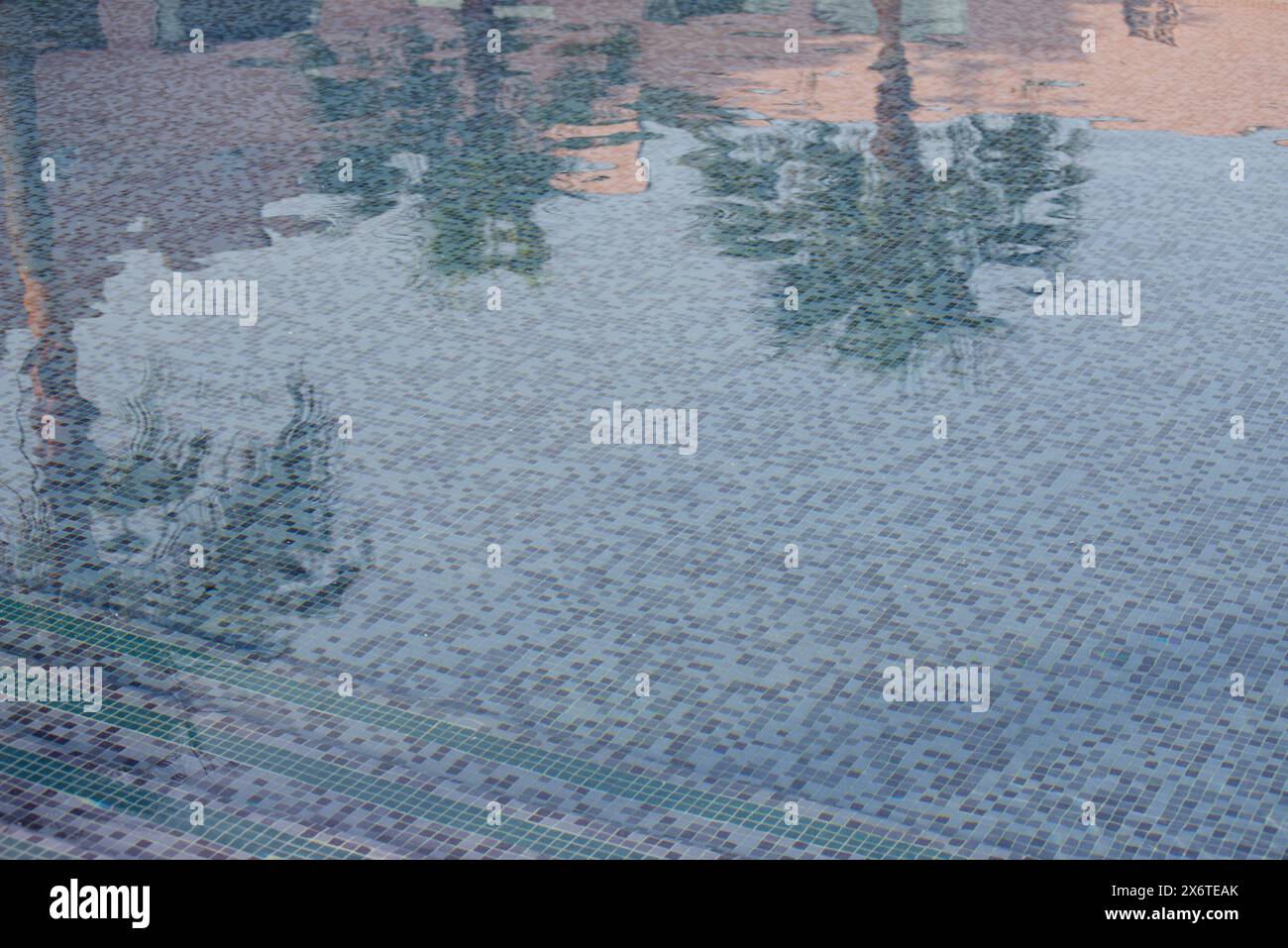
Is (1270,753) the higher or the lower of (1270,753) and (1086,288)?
the lower

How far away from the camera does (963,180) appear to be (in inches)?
494

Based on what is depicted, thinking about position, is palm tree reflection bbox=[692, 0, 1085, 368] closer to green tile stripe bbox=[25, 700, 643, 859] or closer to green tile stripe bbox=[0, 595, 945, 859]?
green tile stripe bbox=[0, 595, 945, 859]

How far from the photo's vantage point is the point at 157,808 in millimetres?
6414

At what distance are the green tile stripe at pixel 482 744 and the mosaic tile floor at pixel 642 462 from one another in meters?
0.02

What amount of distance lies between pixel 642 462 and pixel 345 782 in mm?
2854

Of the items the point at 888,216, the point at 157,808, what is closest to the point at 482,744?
the point at 157,808

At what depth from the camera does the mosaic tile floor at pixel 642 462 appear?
21.6ft

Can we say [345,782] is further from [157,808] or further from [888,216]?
[888,216]

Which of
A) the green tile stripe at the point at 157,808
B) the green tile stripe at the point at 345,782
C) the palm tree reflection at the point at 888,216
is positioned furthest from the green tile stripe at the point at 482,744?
the palm tree reflection at the point at 888,216

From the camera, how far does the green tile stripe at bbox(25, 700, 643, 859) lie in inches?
247

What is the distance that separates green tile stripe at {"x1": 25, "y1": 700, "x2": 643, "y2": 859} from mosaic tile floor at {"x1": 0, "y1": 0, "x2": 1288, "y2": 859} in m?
0.02

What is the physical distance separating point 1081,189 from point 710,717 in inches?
269
